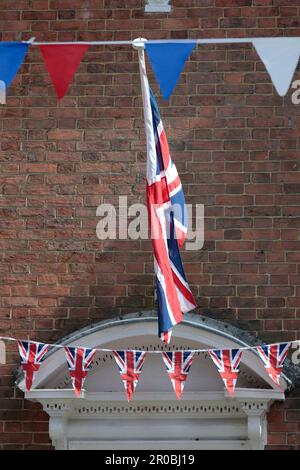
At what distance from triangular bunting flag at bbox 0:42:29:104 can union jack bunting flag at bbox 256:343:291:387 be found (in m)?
2.89

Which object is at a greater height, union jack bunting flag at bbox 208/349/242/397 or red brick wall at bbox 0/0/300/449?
red brick wall at bbox 0/0/300/449

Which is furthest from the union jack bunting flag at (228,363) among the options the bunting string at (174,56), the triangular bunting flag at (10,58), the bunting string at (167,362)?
the triangular bunting flag at (10,58)

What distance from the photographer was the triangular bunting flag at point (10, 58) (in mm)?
10727

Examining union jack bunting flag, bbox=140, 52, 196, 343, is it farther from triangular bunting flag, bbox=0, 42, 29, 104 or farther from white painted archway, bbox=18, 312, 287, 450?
triangular bunting flag, bbox=0, 42, 29, 104

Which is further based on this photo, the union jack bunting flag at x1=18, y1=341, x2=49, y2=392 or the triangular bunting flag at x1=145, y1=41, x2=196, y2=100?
the union jack bunting flag at x1=18, y1=341, x2=49, y2=392

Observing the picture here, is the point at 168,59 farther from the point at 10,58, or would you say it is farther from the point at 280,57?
the point at 10,58

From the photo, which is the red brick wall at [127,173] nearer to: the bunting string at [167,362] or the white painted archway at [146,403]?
the white painted archway at [146,403]

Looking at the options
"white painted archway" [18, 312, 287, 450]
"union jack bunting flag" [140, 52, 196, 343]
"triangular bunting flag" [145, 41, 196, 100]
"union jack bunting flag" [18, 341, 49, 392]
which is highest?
"triangular bunting flag" [145, 41, 196, 100]

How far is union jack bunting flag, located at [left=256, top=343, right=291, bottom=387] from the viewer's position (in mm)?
10641

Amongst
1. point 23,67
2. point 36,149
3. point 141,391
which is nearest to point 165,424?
point 141,391

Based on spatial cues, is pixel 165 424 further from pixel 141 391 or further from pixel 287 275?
pixel 287 275

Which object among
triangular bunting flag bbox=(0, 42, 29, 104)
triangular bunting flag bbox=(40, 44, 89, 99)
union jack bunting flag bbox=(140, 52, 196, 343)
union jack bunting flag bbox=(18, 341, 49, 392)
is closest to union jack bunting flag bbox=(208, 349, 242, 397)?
union jack bunting flag bbox=(140, 52, 196, 343)

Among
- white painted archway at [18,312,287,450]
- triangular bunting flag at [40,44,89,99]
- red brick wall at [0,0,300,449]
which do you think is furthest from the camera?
red brick wall at [0,0,300,449]

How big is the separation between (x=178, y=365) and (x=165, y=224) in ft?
3.70
